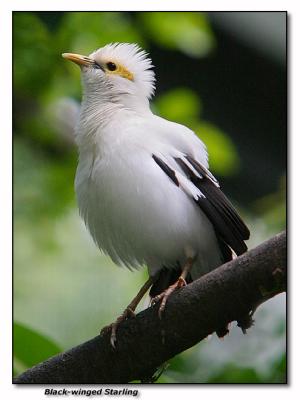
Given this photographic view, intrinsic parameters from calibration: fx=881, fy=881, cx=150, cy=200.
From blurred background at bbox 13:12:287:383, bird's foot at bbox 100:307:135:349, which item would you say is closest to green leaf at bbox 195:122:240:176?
blurred background at bbox 13:12:287:383

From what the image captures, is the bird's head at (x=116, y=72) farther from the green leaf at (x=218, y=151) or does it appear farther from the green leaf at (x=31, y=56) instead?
the green leaf at (x=218, y=151)

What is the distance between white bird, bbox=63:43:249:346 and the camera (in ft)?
12.0

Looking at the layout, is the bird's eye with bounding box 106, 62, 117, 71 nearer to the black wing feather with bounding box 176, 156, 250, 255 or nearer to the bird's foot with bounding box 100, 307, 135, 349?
the black wing feather with bounding box 176, 156, 250, 255

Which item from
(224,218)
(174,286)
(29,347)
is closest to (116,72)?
(224,218)

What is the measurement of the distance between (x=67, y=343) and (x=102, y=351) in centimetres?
162

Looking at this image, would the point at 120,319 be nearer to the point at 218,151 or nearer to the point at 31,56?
the point at 218,151

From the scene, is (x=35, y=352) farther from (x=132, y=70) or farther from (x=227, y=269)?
(x=132, y=70)

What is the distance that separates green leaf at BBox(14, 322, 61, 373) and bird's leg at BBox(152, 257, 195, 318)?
543 mm

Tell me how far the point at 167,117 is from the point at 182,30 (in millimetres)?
496

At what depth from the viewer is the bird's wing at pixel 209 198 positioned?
368 centimetres

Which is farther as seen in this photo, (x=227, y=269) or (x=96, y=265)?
(x=96, y=265)

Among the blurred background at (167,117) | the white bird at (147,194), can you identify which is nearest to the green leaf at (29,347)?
the blurred background at (167,117)

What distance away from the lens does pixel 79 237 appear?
16.4ft
